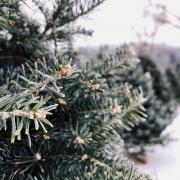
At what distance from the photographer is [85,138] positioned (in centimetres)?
80

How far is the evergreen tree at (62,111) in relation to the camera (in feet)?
2.44

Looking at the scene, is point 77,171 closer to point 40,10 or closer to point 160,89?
point 40,10

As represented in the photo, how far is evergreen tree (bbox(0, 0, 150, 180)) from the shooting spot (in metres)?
0.74

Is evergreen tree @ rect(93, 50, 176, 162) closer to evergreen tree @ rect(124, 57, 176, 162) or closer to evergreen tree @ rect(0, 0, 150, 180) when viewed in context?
evergreen tree @ rect(124, 57, 176, 162)

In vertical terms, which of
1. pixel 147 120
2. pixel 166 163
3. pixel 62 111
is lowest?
pixel 166 163

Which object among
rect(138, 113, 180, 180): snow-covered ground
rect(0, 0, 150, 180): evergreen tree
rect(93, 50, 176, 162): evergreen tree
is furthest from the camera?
rect(93, 50, 176, 162): evergreen tree

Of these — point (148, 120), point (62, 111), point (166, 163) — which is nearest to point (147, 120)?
point (148, 120)

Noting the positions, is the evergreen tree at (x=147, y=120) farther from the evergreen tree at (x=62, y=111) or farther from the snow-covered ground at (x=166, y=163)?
the evergreen tree at (x=62, y=111)

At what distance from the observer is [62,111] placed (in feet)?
2.84

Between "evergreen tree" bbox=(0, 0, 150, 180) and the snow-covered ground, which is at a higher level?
"evergreen tree" bbox=(0, 0, 150, 180)

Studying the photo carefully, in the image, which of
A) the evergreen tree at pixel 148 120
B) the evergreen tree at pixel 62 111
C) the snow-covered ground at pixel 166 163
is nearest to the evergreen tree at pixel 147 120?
the evergreen tree at pixel 148 120

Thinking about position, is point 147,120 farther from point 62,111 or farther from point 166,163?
point 62,111

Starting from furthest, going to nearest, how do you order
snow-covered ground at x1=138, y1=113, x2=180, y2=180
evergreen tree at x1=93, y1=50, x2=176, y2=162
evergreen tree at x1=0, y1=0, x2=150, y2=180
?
evergreen tree at x1=93, y1=50, x2=176, y2=162, snow-covered ground at x1=138, y1=113, x2=180, y2=180, evergreen tree at x1=0, y1=0, x2=150, y2=180

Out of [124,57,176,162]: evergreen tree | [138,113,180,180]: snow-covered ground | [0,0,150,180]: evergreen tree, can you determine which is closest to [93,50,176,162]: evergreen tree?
[124,57,176,162]: evergreen tree
